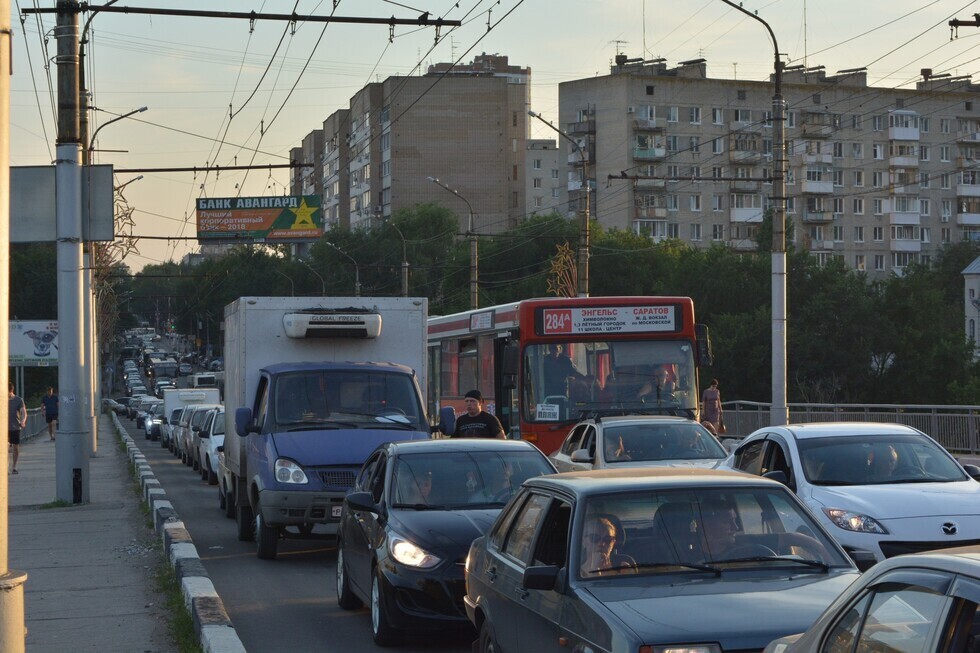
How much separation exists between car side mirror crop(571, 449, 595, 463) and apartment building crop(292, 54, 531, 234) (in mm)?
86243

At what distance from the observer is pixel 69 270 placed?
18.4m

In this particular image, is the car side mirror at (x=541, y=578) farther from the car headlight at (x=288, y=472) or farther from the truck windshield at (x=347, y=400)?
the truck windshield at (x=347, y=400)

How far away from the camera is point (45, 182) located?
17562 mm

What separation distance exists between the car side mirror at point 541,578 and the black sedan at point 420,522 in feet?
9.47

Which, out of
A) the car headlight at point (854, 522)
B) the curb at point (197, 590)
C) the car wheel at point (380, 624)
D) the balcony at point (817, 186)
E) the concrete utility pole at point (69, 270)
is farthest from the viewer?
the balcony at point (817, 186)

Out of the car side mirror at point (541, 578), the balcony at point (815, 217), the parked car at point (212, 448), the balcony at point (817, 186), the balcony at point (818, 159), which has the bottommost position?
the parked car at point (212, 448)

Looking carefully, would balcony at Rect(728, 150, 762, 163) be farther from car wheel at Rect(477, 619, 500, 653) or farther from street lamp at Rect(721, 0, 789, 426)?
car wheel at Rect(477, 619, 500, 653)

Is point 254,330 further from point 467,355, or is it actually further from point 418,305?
point 467,355

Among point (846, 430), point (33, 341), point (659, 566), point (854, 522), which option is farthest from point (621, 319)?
point (33, 341)

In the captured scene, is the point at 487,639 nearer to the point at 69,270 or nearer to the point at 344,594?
the point at 344,594

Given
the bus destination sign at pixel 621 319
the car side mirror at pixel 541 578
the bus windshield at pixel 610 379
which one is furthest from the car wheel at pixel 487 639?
the bus destination sign at pixel 621 319

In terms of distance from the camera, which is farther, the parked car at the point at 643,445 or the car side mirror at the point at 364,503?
the parked car at the point at 643,445

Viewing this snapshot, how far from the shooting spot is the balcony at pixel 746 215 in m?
97.3

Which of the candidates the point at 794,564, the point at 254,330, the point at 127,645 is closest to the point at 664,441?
the point at 254,330
